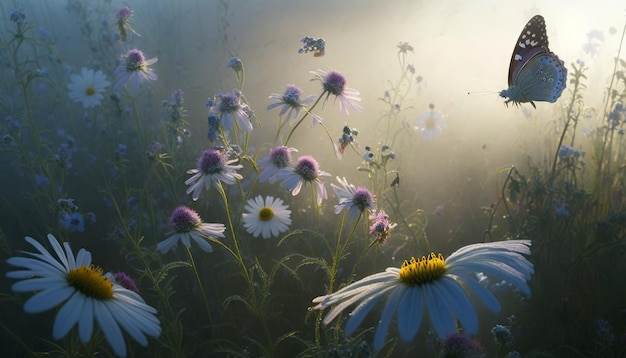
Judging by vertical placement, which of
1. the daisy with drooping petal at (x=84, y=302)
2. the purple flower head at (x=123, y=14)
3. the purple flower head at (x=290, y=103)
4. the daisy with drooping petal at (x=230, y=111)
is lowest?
the daisy with drooping petal at (x=84, y=302)

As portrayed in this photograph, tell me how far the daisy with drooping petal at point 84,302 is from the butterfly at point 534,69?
150 centimetres

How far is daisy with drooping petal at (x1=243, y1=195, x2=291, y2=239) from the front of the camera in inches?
81.8

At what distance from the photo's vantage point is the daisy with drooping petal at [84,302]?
0.79m

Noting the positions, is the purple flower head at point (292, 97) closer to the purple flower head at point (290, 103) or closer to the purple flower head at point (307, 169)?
the purple flower head at point (290, 103)

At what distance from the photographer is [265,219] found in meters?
2.12

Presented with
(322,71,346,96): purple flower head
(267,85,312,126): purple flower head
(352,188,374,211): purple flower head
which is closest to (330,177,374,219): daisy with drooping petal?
(352,188,374,211): purple flower head

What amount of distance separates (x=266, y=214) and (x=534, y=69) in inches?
48.9

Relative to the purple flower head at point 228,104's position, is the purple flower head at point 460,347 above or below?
below

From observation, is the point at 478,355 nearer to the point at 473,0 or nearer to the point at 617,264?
the point at 617,264

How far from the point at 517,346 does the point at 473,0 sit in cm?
431

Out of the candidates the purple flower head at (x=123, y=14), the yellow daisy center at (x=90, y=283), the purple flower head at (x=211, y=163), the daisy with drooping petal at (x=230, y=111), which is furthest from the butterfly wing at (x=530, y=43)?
the purple flower head at (x=123, y=14)

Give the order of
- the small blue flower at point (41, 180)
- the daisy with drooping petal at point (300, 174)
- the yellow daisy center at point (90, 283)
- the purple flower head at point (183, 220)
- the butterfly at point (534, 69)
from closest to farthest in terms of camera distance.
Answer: the yellow daisy center at point (90, 283) → the purple flower head at point (183, 220) → the daisy with drooping petal at point (300, 174) → the butterfly at point (534, 69) → the small blue flower at point (41, 180)

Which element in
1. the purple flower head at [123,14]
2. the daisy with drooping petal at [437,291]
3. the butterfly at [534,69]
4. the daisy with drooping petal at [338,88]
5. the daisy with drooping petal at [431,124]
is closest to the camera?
the daisy with drooping petal at [437,291]

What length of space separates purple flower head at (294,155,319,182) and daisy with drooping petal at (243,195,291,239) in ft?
1.22
